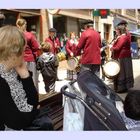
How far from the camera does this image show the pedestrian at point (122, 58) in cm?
1005

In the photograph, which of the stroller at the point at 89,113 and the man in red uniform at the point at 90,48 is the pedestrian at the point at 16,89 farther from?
the man in red uniform at the point at 90,48

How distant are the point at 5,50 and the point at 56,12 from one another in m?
20.5

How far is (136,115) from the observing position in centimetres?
356

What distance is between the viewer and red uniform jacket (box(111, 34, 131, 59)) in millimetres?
10000

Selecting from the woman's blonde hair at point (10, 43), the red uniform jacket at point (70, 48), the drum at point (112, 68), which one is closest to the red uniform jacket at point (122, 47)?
the drum at point (112, 68)

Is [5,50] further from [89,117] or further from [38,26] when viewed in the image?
[38,26]

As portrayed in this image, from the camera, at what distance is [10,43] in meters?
2.80

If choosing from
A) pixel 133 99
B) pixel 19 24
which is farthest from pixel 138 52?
pixel 133 99

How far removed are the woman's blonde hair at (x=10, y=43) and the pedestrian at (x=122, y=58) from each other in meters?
7.29

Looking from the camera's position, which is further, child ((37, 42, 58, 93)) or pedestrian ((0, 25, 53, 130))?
child ((37, 42, 58, 93))

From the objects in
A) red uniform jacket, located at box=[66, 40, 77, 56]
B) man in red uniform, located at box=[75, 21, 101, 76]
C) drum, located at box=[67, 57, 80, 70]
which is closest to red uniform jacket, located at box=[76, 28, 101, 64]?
man in red uniform, located at box=[75, 21, 101, 76]

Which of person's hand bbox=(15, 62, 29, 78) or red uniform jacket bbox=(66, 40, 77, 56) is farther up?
person's hand bbox=(15, 62, 29, 78)

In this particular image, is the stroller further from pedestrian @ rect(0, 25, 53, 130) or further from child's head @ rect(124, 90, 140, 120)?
child's head @ rect(124, 90, 140, 120)

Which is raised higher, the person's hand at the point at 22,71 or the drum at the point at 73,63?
the person's hand at the point at 22,71
